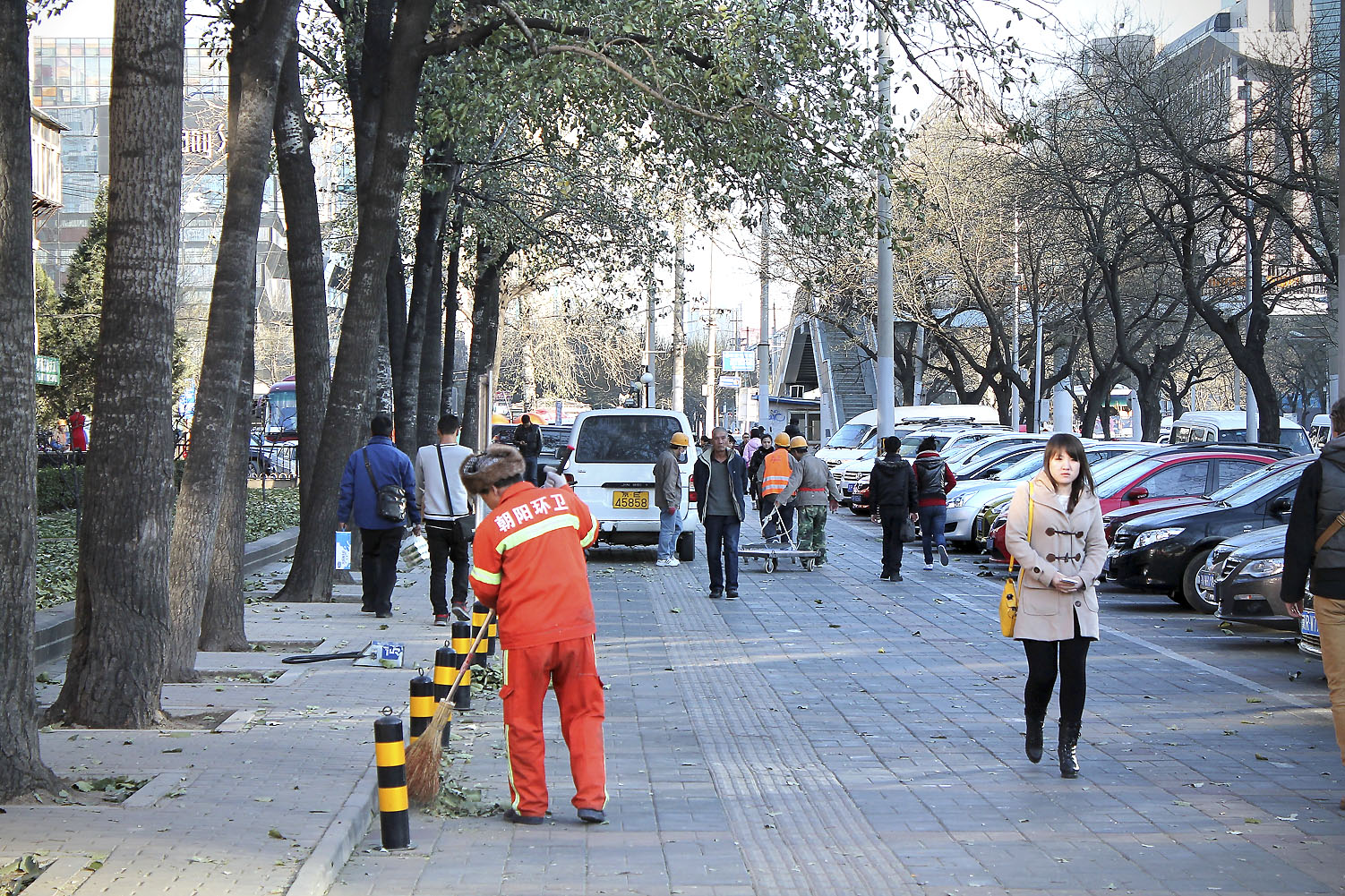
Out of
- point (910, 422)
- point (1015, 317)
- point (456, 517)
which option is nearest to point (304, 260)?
point (456, 517)

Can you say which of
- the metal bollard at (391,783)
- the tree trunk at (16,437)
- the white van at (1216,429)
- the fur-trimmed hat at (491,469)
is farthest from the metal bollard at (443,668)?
the white van at (1216,429)

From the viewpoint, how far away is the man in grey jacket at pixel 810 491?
18.9 m

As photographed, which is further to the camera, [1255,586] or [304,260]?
[304,260]

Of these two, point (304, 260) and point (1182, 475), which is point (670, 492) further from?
point (304, 260)

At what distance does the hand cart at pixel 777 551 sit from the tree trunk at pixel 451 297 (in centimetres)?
884

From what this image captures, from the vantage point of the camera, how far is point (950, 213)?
134ft

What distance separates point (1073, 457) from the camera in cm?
780

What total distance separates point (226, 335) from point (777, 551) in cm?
1070

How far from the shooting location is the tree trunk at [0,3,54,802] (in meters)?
6.36

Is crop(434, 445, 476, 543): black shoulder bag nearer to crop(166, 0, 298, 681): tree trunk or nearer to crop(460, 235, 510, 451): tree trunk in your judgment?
crop(166, 0, 298, 681): tree trunk

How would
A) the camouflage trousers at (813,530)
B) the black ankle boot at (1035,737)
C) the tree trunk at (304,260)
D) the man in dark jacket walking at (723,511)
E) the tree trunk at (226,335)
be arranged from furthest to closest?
the camouflage trousers at (813,530), the man in dark jacket walking at (723,511), the tree trunk at (304,260), the tree trunk at (226,335), the black ankle boot at (1035,737)

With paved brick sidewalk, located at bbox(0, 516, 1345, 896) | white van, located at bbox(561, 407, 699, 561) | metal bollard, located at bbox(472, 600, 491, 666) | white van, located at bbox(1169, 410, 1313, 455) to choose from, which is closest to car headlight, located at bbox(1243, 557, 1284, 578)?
paved brick sidewalk, located at bbox(0, 516, 1345, 896)

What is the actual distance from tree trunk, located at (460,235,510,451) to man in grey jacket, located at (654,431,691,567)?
9681mm

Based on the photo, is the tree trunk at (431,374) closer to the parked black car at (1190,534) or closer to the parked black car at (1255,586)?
the parked black car at (1190,534)
